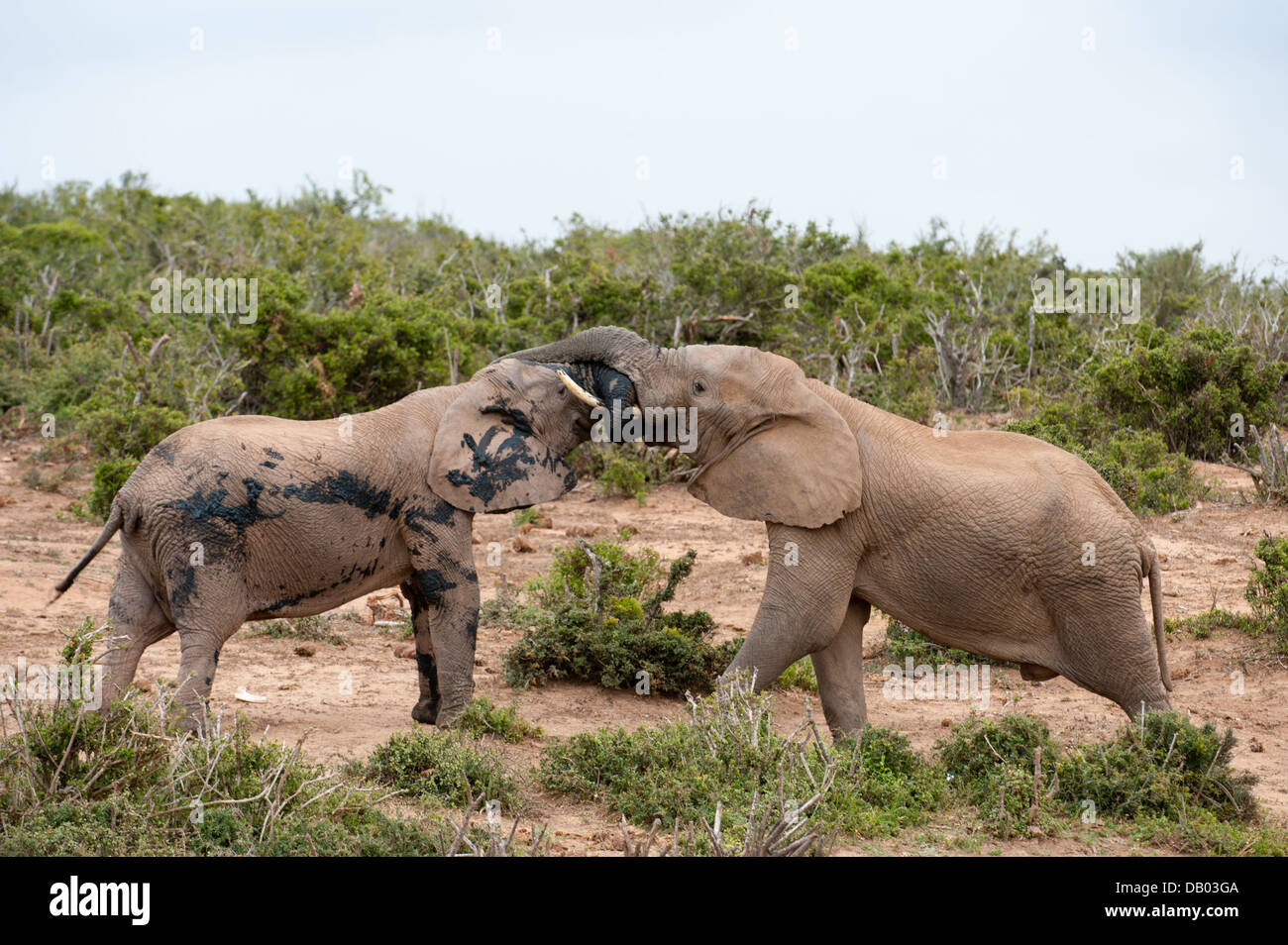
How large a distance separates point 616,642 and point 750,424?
2.16 metres

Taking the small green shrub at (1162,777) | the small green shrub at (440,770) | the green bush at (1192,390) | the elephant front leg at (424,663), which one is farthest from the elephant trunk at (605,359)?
the green bush at (1192,390)

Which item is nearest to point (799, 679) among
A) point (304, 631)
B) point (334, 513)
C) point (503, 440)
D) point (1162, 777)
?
point (503, 440)

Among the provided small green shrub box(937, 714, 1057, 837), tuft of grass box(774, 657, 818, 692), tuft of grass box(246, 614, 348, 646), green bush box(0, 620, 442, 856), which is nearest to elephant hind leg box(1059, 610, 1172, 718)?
small green shrub box(937, 714, 1057, 837)

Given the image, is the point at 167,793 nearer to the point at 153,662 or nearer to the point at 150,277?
the point at 153,662

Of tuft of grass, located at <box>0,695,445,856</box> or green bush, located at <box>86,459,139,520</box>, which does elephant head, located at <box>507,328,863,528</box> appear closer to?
tuft of grass, located at <box>0,695,445,856</box>

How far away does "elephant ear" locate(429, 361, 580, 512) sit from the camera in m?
7.61

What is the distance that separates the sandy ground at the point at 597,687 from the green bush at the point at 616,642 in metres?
0.14

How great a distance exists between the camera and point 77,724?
18.3ft

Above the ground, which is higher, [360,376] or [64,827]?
[360,376]

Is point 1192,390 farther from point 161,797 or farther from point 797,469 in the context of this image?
point 161,797

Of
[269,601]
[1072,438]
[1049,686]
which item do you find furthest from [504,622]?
[1072,438]

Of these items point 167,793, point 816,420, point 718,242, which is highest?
point 718,242

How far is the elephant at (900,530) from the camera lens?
689cm

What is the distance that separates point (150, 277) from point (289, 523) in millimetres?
16062
